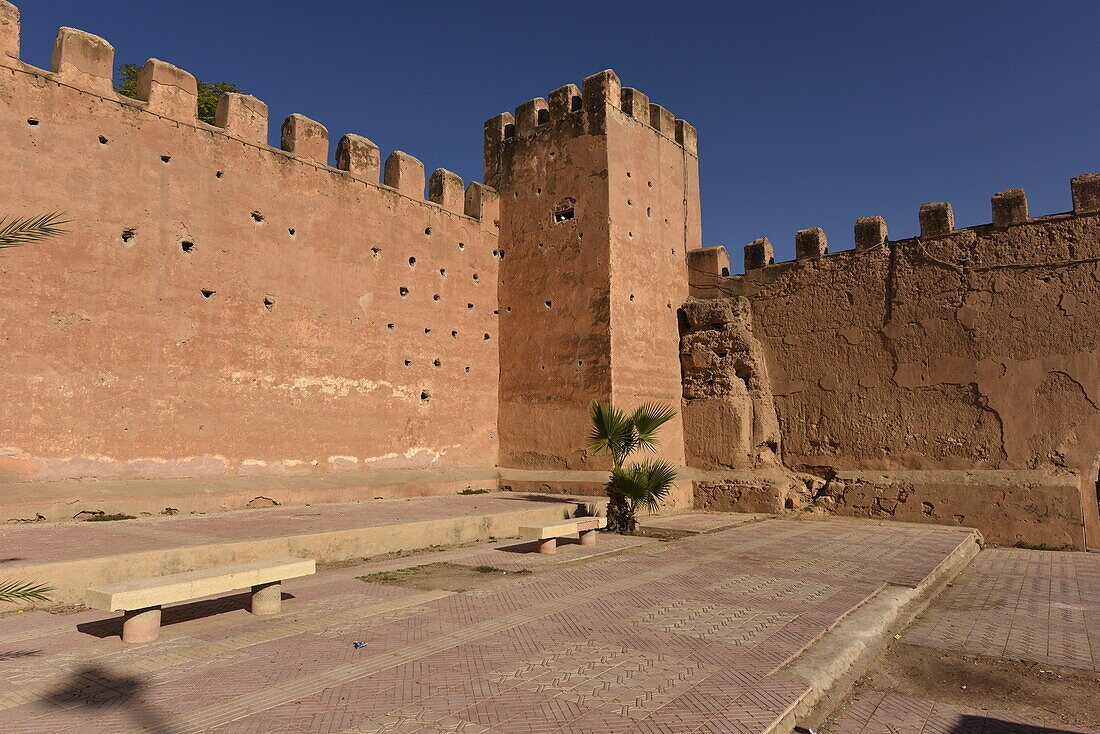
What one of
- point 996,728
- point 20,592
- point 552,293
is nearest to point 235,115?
point 552,293

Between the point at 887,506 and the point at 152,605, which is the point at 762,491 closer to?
the point at 887,506

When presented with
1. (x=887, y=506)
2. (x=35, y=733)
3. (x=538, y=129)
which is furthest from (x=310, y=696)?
(x=538, y=129)

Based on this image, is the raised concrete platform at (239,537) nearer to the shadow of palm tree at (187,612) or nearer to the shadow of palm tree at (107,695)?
the shadow of palm tree at (187,612)

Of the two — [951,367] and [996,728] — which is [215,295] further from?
[951,367]

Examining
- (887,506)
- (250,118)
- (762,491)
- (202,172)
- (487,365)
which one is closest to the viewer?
(202,172)

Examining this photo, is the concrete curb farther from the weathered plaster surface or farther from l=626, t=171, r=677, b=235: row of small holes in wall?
l=626, t=171, r=677, b=235: row of small holes in wall

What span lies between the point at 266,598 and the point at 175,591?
82cm

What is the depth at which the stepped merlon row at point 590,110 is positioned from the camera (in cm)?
1462

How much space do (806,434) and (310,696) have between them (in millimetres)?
12436

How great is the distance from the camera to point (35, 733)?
10.4 ft

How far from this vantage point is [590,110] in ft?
48.2

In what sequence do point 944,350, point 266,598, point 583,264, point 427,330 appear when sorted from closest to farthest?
point 266,598
point 944,350
point 427,330
point 583,264

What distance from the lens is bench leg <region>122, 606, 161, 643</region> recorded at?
4.66 meters

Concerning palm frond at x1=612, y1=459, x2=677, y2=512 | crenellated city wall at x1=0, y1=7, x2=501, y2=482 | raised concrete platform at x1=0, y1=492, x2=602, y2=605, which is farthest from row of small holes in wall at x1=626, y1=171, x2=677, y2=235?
palm frond at x1=612, y1=459, x2=677, y2=512
